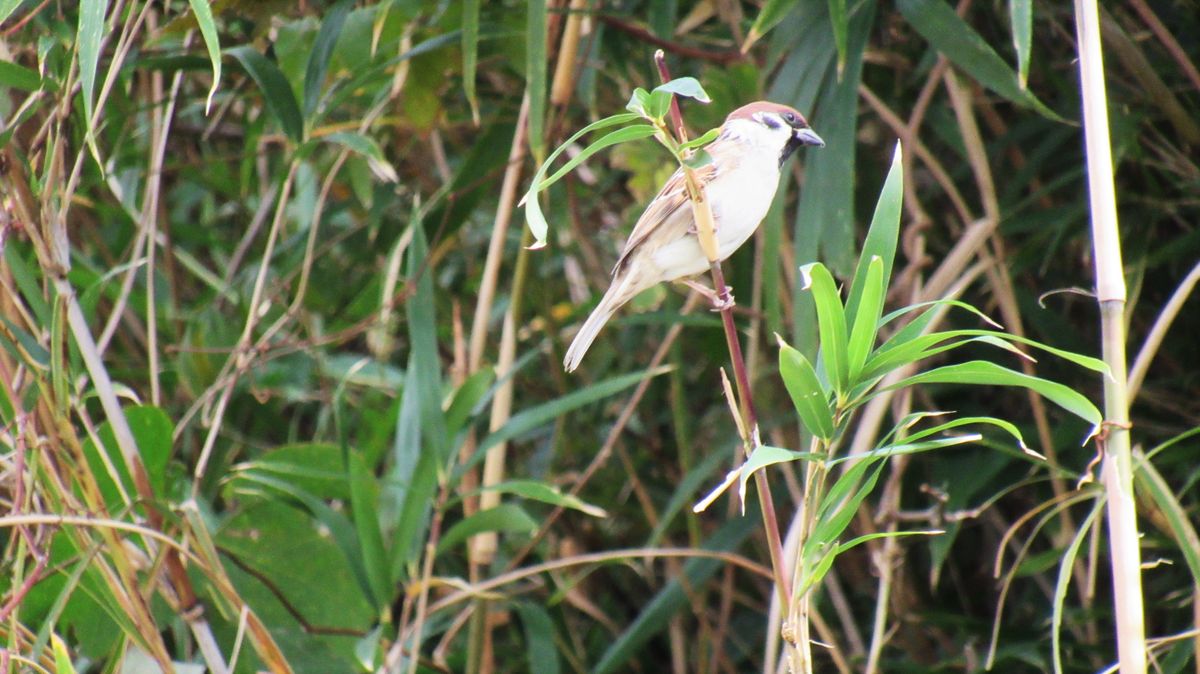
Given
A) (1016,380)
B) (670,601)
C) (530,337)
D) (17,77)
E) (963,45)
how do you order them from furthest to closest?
(530,337)
(670,601)
(963,45)
(17,77)
(1016,380)

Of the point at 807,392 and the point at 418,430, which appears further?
the point at 418,430

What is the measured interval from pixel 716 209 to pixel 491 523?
83 centimetres

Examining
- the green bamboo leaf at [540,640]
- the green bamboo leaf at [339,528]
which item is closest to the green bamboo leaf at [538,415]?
the green bamboo leaf at [339,528]

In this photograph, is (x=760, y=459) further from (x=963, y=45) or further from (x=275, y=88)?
(x=275, y=88)

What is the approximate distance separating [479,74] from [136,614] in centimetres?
159

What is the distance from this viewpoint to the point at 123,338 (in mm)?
3074

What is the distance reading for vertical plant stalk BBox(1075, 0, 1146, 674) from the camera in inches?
42.6

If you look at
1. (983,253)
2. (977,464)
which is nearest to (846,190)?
(983,253)

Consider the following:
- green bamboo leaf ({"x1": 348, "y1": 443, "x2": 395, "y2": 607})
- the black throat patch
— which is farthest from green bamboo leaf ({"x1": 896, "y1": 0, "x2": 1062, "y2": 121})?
green bamboo leaf ({"x1": 348, "y1": 443, "x2": 395, "y2": 607})

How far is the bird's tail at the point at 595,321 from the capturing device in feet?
4.60

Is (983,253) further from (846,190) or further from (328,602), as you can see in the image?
(328,602)

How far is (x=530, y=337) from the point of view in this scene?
3.22 m

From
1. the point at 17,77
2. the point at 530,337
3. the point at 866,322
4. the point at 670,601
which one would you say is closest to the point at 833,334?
the point at 866,322

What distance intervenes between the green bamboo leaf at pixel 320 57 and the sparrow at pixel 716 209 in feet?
2.47
